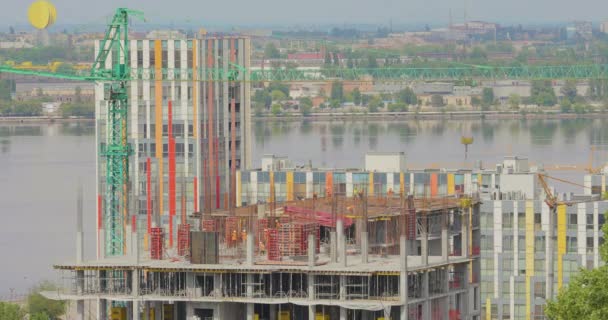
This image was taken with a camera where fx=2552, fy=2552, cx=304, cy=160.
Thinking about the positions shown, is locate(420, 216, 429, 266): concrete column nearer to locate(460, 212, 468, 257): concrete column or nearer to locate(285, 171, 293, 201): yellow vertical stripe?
locate(460, 212, 468, 257): concrete column

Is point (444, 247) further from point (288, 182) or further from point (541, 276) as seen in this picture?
point (288, 182)

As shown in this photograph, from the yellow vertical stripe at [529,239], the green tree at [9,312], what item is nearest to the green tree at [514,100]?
the yellow vertical stripe at [529,239]

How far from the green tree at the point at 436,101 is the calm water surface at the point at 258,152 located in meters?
6.89

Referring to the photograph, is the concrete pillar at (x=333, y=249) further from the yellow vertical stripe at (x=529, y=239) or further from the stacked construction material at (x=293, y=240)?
the yellow vertical stripe at (x=529, y=239)

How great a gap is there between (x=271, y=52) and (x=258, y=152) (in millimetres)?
59448

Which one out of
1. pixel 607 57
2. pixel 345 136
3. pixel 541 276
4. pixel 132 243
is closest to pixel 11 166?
pixel 345 136

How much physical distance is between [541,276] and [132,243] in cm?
1063

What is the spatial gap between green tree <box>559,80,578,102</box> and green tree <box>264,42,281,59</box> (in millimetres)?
16743

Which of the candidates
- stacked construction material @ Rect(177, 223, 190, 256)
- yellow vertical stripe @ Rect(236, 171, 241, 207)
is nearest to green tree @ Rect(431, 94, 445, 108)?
yellow vertical stripe @ Rect(236, 171, 241, 207)

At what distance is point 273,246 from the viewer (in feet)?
89.7

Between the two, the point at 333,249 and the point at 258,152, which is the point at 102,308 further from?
the point at 258,152

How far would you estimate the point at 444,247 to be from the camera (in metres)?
27.5

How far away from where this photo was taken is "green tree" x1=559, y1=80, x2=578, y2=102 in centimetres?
12469

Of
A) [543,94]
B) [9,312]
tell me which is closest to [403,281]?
[9,312]
